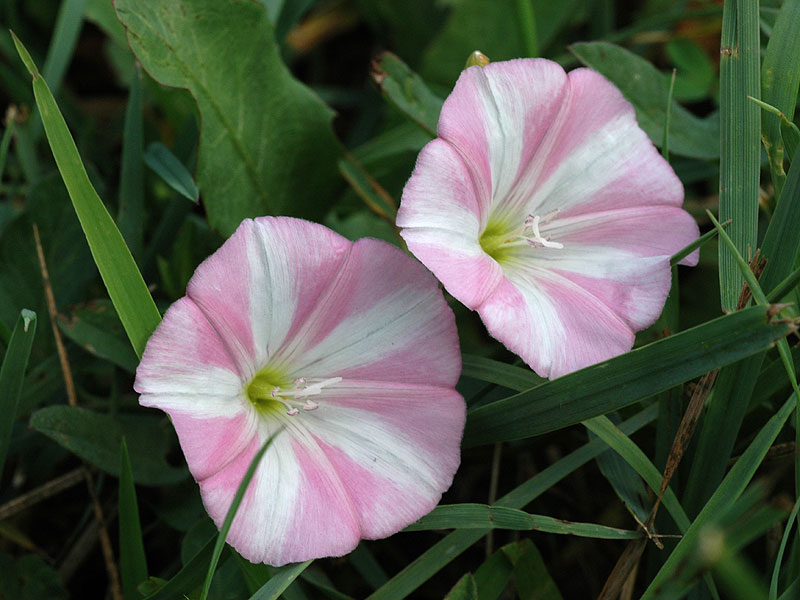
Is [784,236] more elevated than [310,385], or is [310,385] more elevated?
[784,236]

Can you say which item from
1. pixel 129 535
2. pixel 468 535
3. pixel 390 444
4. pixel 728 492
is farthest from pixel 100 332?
pixel 728 492

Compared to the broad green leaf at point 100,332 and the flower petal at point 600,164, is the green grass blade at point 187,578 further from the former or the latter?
the flower petal at point 600,164

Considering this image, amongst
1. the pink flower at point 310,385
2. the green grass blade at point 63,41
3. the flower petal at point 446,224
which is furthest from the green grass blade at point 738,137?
the green grass blade at point 63,41

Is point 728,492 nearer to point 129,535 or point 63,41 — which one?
point 129,535

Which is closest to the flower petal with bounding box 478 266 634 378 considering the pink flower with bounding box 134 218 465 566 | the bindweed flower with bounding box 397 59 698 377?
the bindweed flower with bounding box 397 59 698 377

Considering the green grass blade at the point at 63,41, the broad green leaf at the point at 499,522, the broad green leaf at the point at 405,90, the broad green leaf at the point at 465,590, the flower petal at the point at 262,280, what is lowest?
Result: the broad green leaf at the point at 465,590

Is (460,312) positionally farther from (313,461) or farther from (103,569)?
(103,569)
